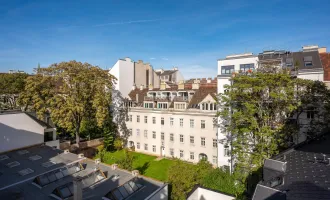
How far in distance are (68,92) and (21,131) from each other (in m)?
7.81

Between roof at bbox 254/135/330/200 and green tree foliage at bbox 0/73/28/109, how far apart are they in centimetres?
4645

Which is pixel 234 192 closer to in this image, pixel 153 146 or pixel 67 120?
pixel 153 146

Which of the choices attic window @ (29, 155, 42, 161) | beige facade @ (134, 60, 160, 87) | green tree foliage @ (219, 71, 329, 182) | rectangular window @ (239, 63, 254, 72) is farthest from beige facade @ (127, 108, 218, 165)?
attic window @ (29, 155, 42, 161)

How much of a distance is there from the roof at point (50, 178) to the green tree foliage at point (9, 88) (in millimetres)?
24377

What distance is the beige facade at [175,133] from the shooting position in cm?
3102

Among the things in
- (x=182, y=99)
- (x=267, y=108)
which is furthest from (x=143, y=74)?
(x=267, y=108)

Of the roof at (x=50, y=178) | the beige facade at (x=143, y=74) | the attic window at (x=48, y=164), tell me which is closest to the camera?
the roof at (x=50, y=178)

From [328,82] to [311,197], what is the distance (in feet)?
67.9

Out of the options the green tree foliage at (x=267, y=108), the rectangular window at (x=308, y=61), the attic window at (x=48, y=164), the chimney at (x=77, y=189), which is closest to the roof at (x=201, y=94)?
the green tree foliage at (x=267, y=108)

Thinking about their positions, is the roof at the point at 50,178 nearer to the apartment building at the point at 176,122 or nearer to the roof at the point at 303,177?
the roof at the point at 303,177

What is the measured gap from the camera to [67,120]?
96.1 ft

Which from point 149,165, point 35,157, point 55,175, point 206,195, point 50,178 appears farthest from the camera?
point 149,165

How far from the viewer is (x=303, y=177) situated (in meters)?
8.62

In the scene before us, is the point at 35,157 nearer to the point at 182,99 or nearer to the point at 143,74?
the point at 182,99
